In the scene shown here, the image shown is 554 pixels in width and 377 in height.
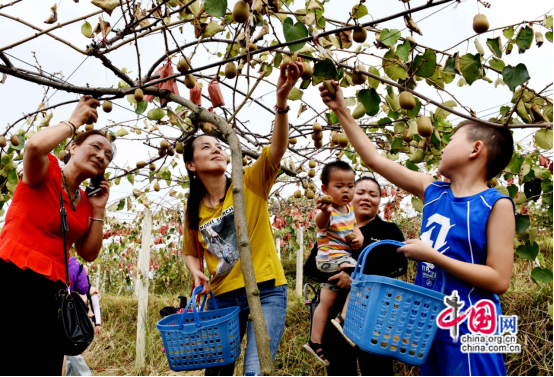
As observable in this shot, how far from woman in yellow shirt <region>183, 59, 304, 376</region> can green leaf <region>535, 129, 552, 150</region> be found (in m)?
0.82

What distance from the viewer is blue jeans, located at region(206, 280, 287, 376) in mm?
1372

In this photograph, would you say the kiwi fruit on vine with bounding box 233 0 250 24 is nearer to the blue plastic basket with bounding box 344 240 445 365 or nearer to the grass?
the blue plastic basket with bounding box 344 240 445 365

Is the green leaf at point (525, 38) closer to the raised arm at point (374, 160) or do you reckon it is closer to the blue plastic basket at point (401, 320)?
the raised arm at point (374, 160)

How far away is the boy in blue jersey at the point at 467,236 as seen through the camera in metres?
0.99

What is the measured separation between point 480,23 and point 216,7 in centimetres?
75

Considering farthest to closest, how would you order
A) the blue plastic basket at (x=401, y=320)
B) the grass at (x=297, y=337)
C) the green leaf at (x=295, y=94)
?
the grass at (x=297, y=337), the green leaf at (x=295, y=94), the blue plastic basket at (x=401, y=320)

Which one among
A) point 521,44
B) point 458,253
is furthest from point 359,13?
point 458,253

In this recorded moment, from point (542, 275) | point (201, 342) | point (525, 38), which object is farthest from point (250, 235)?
point (542, 275)

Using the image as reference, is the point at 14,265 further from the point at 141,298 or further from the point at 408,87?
Answer: the point at 141,298

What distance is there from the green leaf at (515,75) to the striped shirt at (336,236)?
1.07 meters

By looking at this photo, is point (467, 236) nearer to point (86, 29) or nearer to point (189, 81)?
point (189, 81)

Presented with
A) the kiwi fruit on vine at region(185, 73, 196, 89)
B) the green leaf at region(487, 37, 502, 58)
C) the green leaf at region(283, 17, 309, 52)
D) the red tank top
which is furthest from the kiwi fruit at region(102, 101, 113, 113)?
the green leaf at region(487, 37, 502, 58)

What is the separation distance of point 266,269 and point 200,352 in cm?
38

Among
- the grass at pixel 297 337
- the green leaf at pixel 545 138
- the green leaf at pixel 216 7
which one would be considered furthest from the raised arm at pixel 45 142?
the grass at pixel 297 337
